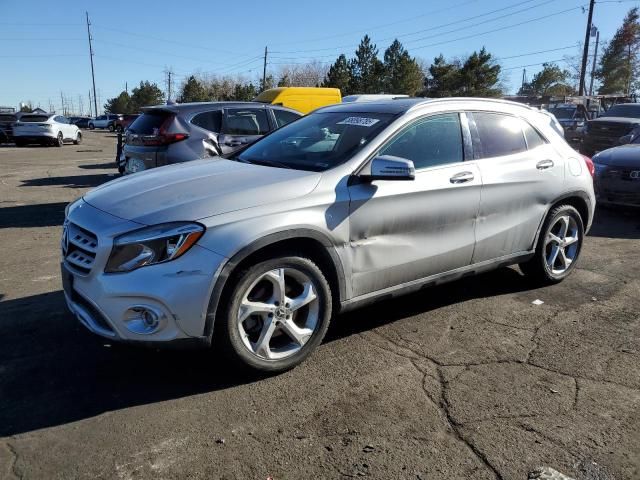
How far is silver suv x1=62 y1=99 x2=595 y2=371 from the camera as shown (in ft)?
9.98

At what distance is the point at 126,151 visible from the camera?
26.8ft

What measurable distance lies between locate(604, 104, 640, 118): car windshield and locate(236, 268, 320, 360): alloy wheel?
1558 centimetres

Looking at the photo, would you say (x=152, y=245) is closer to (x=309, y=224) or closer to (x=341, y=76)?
(x=309, y=224)

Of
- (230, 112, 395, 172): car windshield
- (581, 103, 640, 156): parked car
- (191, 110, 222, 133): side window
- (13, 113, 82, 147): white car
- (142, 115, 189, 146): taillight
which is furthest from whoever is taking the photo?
(13, 113, 82, 147): white car

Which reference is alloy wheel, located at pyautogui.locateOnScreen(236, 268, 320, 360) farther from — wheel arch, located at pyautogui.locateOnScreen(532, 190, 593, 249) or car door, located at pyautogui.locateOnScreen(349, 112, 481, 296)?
wheel arch, located at pyautogui.locateOnScreen(532, 190, 593, 249)

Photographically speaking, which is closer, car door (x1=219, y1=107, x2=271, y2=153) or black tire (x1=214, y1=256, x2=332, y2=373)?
black tire (x1=214, y1=256, x2=332, y2=373)

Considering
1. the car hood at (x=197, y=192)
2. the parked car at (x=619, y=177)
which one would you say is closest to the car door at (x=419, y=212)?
the car hood at (x=197, y=192)

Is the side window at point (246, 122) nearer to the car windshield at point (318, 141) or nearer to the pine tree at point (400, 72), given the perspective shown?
the car windshield at point (318, 141)

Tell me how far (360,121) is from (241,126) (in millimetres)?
4373

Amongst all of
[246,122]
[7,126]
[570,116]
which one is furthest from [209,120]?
[7,126]

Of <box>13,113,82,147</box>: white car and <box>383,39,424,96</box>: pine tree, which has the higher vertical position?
<box>383,39,424,96</box>: pine tree

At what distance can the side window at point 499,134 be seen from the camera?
453cm

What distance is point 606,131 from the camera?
14.4 m

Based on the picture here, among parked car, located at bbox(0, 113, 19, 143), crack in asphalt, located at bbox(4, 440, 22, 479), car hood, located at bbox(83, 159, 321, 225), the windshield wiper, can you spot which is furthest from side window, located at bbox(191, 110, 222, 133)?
parked car, located at bbox(0, 113, 19, 143)
